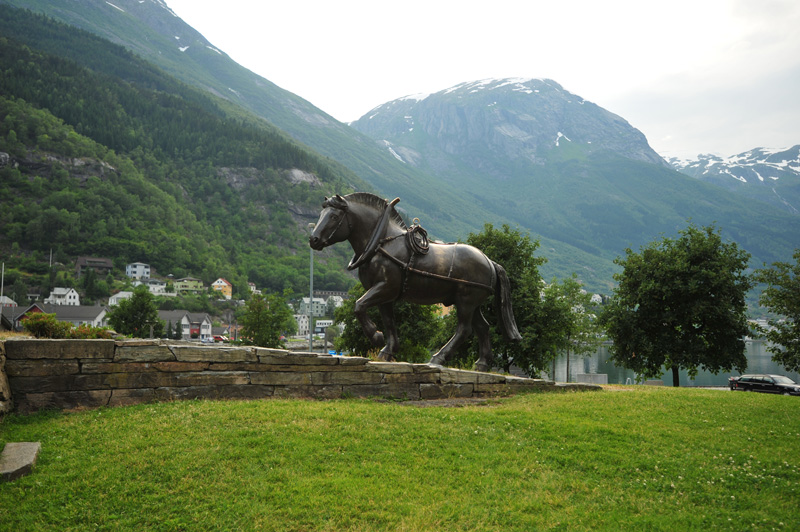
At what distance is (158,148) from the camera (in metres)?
180

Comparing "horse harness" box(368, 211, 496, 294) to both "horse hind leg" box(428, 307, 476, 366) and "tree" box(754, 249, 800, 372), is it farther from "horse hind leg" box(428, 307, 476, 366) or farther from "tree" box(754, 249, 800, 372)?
"tree" box(754, 249, 800, 372)

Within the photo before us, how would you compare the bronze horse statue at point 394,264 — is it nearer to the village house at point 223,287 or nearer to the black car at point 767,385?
the black car at point 767,385

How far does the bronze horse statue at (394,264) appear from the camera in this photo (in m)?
11.5

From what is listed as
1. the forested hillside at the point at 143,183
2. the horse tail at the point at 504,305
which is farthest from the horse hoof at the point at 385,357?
the forested hillside at the point at 143,183

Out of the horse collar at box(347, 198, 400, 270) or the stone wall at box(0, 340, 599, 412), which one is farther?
the horse collar at box(347, 198, 400, 270)

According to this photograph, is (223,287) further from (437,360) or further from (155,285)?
(437,360)

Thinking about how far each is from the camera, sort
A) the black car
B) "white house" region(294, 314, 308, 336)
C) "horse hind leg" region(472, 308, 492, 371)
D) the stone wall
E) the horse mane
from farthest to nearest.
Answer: "white house" region(294, 314, 308, 336), the black car, "horse hind leg" region(472, 308, 492, 371), the horse mane, the stone wall

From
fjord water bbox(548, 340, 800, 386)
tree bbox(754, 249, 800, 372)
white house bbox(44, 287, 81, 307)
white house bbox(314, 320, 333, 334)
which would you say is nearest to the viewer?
tree bbox(754, 249, 800, 372)

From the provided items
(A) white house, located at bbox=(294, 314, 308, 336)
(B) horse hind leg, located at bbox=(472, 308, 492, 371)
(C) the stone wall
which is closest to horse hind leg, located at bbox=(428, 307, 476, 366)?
(B) horse hind leg, located at bbox=(472, 308, 492, 371)

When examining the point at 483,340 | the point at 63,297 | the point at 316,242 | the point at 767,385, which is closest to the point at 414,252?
the point at 316,242

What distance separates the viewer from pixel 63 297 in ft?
343

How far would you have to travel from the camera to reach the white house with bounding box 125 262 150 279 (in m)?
127

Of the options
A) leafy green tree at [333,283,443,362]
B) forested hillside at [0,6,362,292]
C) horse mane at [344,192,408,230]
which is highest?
forested hillside at [0,6,362,292]

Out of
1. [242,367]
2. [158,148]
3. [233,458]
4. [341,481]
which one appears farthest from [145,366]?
[158,148]
